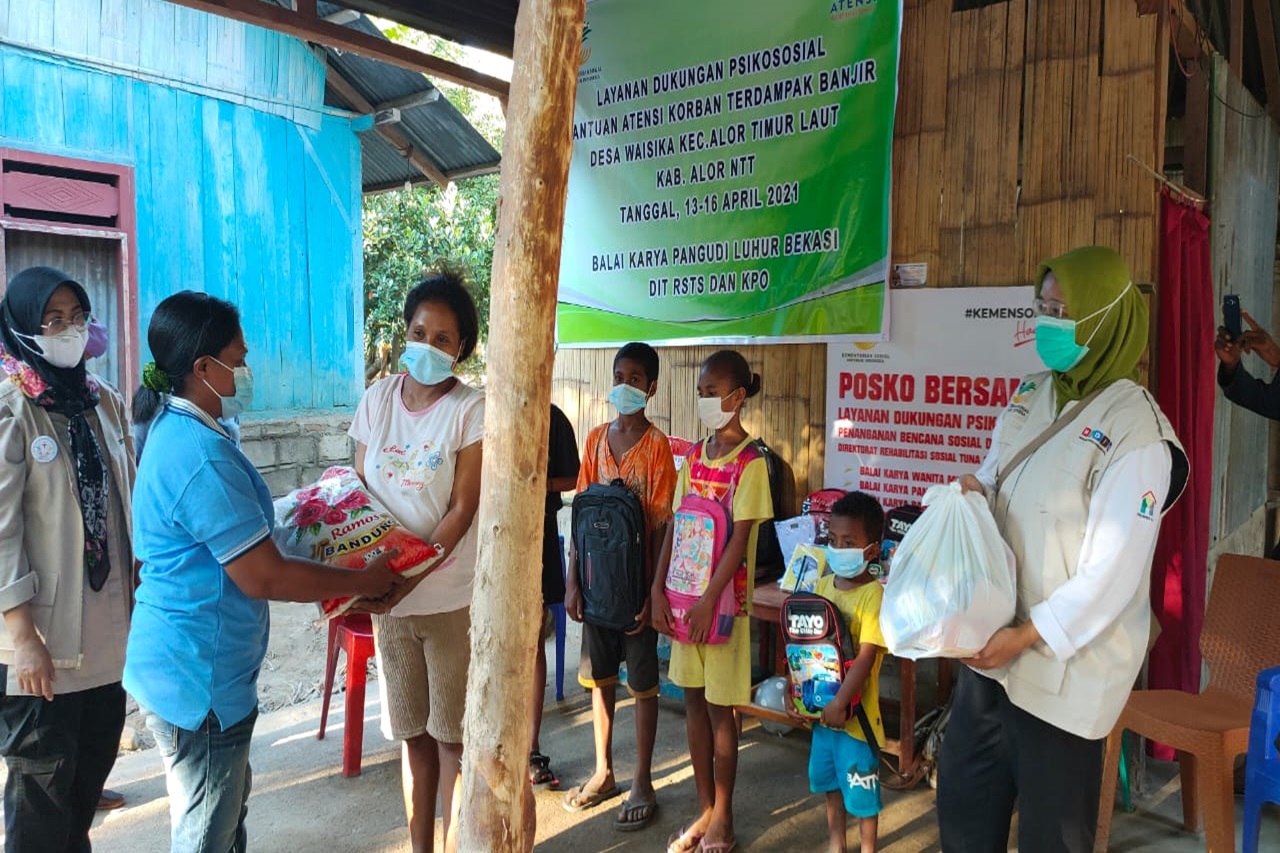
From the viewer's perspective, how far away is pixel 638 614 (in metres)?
3.25

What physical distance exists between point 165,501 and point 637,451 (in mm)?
1726

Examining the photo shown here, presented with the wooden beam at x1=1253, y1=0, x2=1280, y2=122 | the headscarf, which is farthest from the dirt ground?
the wooden beam at x1=1253, y1=0, x2=1280, y2=122

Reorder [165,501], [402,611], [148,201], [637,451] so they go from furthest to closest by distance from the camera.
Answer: [148,201] < [637,451] < [402,611] < [165,501]

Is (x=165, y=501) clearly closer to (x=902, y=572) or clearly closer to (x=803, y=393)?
(x=902, y=572)

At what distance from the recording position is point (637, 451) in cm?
340

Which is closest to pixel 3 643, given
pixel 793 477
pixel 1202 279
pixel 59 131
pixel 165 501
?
pixel 165 501

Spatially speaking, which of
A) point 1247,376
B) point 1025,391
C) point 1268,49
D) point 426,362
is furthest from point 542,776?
point 1268,49

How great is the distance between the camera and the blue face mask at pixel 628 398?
10.9 feet

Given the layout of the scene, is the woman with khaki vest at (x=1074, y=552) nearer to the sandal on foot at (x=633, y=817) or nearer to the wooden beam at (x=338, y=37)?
the sandal on foot at (x=633, y=817)

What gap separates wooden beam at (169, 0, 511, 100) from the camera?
3588 mm

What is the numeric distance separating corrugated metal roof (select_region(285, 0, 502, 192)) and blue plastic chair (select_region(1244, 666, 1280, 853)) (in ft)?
21.7

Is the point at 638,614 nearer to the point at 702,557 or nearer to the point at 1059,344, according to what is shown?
the point at 702,557

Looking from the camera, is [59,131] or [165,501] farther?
[59,131]

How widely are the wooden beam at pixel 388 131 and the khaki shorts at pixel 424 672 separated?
269 inches
